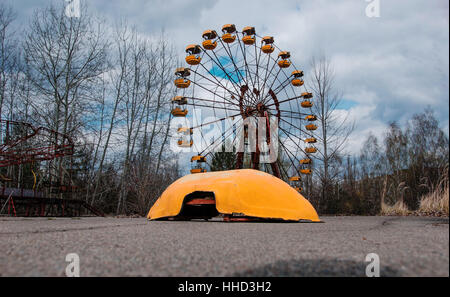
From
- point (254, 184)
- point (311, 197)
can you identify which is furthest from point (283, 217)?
point (311, 197)

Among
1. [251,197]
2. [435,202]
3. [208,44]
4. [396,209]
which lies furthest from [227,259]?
[208,44]

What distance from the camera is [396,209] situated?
31.6 feet

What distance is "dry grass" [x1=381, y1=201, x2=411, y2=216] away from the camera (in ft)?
30.2

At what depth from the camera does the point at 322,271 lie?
1.39 metres

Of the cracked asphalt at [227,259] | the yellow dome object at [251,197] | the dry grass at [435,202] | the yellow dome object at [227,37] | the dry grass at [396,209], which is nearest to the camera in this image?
the cracked asphalt at [227,259]

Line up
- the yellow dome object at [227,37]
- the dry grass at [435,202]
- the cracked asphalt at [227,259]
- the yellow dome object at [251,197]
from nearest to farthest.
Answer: the cracked asphalt at [227,259]
the yellow dome object at [251,197]
the dry grass at [435,202]
the yellow dome object at [227,37]

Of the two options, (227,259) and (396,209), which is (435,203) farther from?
(227,259)

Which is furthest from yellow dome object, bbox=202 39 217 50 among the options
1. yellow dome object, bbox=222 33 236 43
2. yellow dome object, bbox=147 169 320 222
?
yellow dome object, bbox=147 169 320 222

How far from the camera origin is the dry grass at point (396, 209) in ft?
30.2

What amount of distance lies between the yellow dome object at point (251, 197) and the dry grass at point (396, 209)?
5.12 meters

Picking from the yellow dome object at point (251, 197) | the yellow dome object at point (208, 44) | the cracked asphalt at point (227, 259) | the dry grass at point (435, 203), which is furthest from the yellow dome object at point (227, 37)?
the cracked asphalt at point (227, 259)

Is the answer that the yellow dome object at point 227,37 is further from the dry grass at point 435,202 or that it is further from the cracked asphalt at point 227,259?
the cracked asphalt at point 227,259

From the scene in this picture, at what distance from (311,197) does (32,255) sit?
13635 millimetres

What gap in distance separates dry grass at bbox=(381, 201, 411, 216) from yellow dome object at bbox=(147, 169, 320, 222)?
202 inches
